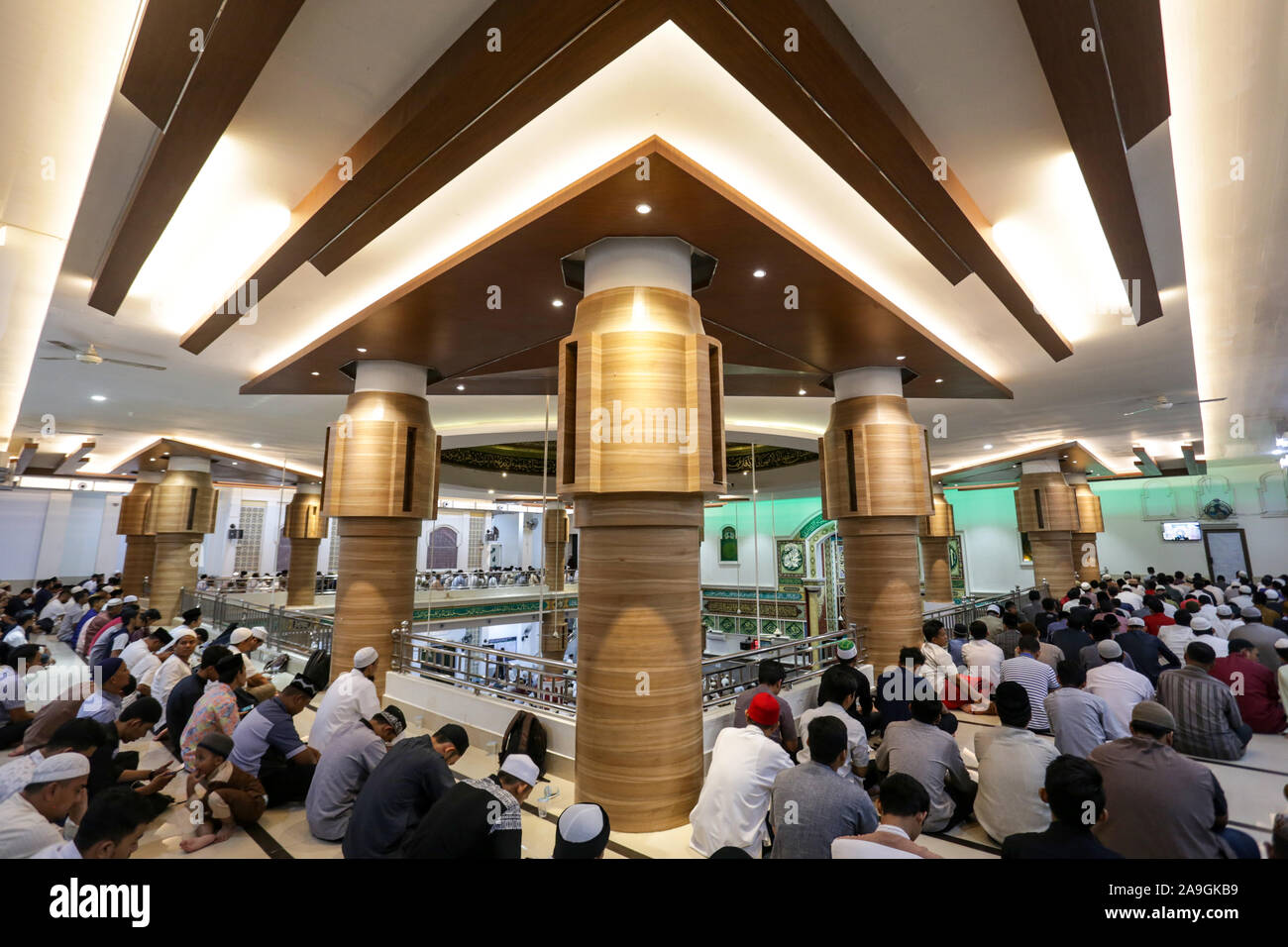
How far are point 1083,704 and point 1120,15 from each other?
11.7 feet

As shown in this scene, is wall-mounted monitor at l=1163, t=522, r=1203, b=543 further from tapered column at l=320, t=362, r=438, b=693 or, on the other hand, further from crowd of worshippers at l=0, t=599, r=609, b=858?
crowd of worshippers at l=0, t=599, r=609, b=858

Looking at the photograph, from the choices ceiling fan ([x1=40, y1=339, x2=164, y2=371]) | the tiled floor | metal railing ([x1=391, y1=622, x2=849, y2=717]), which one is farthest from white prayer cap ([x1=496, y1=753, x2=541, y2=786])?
ceiling fan ([x1=40, y1=339, x2=164, y2=371])

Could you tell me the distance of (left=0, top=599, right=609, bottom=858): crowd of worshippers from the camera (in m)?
2.25

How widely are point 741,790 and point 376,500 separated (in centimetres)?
470

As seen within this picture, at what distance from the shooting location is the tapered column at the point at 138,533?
43.3ft

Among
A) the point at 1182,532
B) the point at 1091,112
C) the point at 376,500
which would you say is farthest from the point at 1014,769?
the point at 1182,532

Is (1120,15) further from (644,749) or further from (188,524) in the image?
(188,524)

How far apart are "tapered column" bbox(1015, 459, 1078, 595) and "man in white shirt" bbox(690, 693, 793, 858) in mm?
12472

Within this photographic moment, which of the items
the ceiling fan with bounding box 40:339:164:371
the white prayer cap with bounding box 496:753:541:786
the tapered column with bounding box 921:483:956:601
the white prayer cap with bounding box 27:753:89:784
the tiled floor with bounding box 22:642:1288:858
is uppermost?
the ceiling fan with bounding box 40:339:164:371

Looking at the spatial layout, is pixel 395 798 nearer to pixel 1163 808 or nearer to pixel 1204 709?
pixel 1163 808

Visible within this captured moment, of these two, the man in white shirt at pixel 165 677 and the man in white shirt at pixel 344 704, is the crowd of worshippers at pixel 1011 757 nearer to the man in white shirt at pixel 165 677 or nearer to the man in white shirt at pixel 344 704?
the man in white shirt at pixel 344 704

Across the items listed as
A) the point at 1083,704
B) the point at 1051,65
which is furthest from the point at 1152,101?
the point at 1083,704

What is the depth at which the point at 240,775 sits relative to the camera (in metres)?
3.58

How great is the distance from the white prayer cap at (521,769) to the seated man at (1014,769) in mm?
2419
